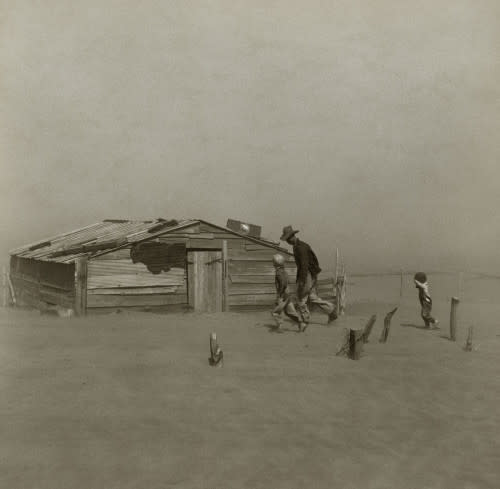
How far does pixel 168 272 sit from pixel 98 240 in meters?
3.43

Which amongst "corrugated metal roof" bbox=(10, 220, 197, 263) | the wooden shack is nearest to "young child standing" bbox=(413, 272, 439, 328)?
the wooden shack

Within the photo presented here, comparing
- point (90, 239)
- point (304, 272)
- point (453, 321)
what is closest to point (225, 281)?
point (304, 272)

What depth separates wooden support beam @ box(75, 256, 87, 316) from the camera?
16.7m

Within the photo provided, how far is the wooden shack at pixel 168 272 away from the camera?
17016 millimetres

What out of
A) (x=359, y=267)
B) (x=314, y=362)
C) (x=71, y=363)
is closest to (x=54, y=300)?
(x=71, y=363)

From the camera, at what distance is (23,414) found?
655cm

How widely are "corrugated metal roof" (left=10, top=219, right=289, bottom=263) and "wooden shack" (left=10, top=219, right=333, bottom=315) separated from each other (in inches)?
1.9

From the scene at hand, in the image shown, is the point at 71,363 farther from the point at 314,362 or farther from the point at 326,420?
the point at 326,420

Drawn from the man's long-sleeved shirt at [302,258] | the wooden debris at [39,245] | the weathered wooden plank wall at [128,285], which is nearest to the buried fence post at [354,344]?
the man's long-sleeved shirt at [302,258]

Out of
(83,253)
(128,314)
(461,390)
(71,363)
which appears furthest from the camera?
(83,253)

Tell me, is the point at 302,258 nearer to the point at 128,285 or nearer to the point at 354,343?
the point at 354,343

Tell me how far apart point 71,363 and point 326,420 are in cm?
Answer: 452

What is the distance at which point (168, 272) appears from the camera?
17.9 metres

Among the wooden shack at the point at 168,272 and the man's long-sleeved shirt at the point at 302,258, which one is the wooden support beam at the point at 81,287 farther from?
the man's long-sleeved shirt at the point at 302,258
